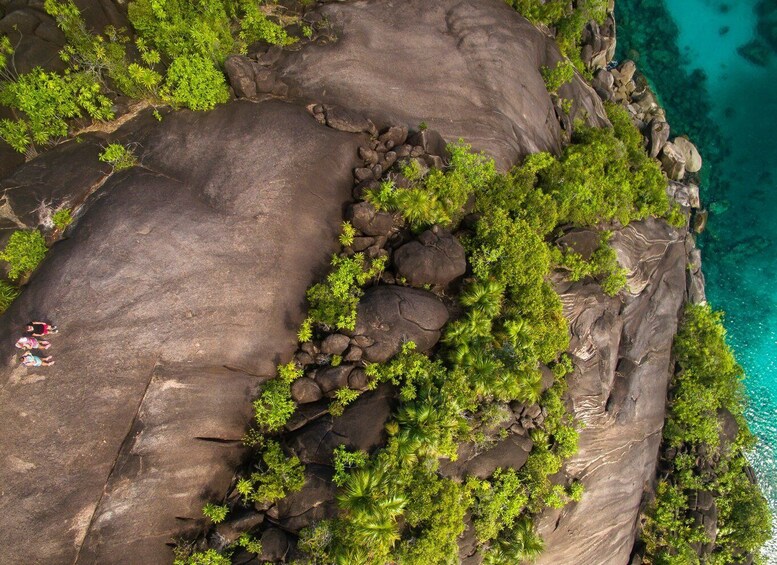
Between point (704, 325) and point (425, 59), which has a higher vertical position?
point (425, 59)

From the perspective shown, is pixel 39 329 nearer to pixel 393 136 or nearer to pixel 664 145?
pixel 393 136

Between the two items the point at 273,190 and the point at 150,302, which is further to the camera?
the point at 273,190

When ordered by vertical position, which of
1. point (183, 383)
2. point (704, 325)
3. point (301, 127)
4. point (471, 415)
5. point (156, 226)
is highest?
point (301, 127)

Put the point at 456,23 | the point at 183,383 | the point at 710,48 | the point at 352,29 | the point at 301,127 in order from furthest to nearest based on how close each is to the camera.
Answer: the point at 710,48 → the point at 456,23 → the point at 352,29 → the point at 301,127 → the point at 183,383

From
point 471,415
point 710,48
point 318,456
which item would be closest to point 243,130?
point 318,456

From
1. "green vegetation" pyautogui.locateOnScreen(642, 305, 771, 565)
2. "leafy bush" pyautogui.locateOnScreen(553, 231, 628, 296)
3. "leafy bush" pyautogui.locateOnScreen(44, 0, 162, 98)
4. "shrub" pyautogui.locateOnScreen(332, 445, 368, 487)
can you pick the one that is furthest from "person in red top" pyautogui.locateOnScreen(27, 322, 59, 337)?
"green vegetation" pyautogui.locateOnScreen(642, 305, 771, 565)

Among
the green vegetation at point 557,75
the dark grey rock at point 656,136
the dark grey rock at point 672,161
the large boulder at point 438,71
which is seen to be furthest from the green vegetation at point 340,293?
the dark grey rock at point 672,161

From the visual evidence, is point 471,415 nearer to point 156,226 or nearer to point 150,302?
point 150,302

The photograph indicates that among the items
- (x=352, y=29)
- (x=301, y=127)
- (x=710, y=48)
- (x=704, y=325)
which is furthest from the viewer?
(x=710, y=48)
